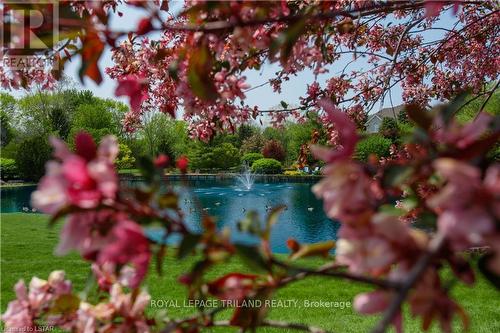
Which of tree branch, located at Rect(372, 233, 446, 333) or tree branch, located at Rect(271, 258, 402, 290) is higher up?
tree branch, located at Rect(372, 233, 446, 333)

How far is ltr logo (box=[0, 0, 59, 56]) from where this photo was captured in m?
0.87

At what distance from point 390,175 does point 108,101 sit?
126 feet

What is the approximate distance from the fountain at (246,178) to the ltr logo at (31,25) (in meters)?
22.3

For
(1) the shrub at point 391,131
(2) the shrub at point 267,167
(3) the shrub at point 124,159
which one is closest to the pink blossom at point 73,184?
(1) the shrub at point 391,131

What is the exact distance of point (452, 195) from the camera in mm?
435

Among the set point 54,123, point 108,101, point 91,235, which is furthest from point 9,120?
point 91,235

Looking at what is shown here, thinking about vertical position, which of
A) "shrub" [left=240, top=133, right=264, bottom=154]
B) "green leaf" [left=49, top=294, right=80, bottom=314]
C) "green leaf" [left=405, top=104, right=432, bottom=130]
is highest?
"shrub" [left=240, top=133, right=264, bottom=154]

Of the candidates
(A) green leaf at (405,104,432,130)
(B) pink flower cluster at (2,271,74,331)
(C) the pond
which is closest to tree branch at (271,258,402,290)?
(A) green leaf at (405,104,432,130)

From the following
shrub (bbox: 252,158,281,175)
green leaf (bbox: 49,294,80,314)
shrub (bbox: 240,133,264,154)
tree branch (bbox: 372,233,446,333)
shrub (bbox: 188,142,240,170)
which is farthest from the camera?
shrub (bbox: 240,133,264,154)

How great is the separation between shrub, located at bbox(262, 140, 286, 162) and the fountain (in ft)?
6.64

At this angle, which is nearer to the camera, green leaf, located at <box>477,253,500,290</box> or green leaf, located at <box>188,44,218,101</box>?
green leaf, located at <box>477,253,500,290</box>

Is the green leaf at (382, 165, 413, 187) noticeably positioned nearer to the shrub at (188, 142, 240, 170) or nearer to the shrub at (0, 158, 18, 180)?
the shrub at (0, 158, 18, 180)

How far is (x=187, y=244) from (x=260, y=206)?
15.7 metres

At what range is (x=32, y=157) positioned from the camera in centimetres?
2403
